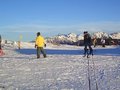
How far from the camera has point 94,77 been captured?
1314 centimetres

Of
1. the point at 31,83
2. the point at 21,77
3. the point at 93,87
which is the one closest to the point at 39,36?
the point at 21,77

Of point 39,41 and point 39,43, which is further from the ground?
point 39,41

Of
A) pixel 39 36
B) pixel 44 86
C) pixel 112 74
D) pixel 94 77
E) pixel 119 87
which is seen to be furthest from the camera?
pixel 39 36

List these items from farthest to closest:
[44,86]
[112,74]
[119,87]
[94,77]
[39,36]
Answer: [39,36]
[112,74]
[94,77]
[44,86]
[119,87]

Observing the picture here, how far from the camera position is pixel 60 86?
455 inches

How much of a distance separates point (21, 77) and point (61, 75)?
5.41 ft

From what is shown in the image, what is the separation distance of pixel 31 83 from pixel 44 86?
895mm

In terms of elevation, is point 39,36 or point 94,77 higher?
point 39,36

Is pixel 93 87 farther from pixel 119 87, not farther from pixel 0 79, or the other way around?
pixel 0 79

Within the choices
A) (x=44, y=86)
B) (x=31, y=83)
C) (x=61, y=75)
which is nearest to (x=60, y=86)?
(x=44, y=86)

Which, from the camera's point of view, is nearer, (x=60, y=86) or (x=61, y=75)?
(x=60, y=86)

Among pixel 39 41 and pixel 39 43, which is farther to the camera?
pixel 39 41

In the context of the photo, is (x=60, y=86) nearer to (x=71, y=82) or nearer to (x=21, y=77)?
(x=71, y=82)

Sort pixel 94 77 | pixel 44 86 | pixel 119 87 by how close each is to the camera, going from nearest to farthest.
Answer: pixel 119 87
pixel 44 86
pixel 94 77
